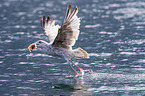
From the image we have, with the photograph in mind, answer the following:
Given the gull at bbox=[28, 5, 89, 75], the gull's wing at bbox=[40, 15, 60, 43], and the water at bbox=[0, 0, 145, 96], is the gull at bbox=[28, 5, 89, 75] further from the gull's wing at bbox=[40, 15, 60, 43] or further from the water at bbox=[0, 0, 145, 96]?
the water at bbox=[0, 0, 145, 96]

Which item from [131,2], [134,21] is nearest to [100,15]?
[134,21]

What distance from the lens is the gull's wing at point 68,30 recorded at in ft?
45.9

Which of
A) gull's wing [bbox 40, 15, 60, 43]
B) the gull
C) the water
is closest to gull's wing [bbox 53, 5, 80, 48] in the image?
the gull

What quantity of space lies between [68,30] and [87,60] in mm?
3616

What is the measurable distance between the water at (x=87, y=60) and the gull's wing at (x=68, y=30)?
1.37 metres

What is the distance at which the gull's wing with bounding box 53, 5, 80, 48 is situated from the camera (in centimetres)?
1398

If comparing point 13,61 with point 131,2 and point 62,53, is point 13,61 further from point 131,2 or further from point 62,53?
point 131,2

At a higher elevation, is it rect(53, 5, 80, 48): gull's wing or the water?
rect(53, 5, 80, 48): gull's wing

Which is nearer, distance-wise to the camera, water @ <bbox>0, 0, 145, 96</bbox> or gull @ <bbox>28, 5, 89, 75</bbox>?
water @ <bbox>0, 0, 145, 96</bbox>

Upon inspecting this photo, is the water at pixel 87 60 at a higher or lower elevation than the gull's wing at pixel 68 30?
lower

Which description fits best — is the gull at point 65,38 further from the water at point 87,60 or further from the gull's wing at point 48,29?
the water at point 87,60

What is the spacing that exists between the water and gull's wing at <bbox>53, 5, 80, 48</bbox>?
137 cm

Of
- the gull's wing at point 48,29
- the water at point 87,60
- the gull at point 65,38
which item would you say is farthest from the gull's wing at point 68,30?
the water at point 87,60

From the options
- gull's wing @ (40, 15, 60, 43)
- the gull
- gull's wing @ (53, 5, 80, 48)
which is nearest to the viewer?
gull's wing @ (53, 5, 80, 48)
